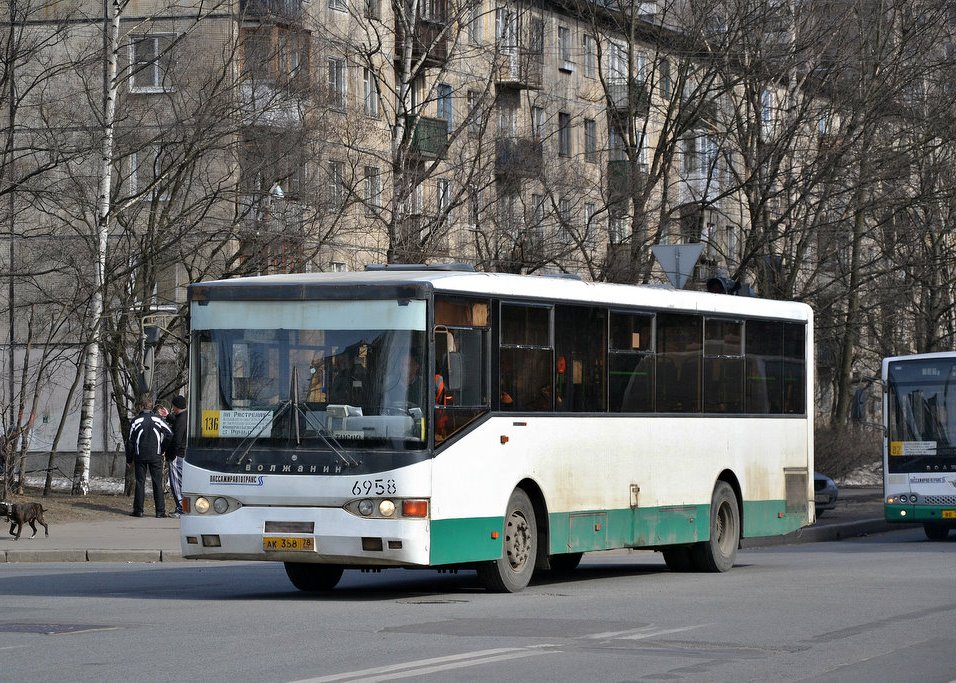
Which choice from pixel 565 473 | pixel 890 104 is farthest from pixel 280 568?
pixel 890 104

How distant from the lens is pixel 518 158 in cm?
3444

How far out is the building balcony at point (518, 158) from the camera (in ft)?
112

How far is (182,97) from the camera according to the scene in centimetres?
3136

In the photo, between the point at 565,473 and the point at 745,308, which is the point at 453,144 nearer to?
the point at 745,308

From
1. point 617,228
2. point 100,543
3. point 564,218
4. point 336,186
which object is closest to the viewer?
point 100,543

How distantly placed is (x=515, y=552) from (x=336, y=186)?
56.3 ft

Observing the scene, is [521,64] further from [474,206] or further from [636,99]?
[636,99]

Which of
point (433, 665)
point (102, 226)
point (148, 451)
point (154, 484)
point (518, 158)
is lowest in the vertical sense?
point (433, 665)

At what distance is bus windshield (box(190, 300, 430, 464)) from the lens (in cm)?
1500

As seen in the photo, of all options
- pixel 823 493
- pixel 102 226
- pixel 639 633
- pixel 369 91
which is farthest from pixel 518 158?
pixel 639 633

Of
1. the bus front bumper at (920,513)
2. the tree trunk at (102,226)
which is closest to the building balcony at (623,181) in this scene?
the bus front bumper at (920,513)

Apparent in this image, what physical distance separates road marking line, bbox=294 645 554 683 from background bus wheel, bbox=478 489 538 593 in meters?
4.37

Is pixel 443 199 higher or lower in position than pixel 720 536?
higher

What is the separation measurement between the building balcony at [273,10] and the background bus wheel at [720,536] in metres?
14.8
